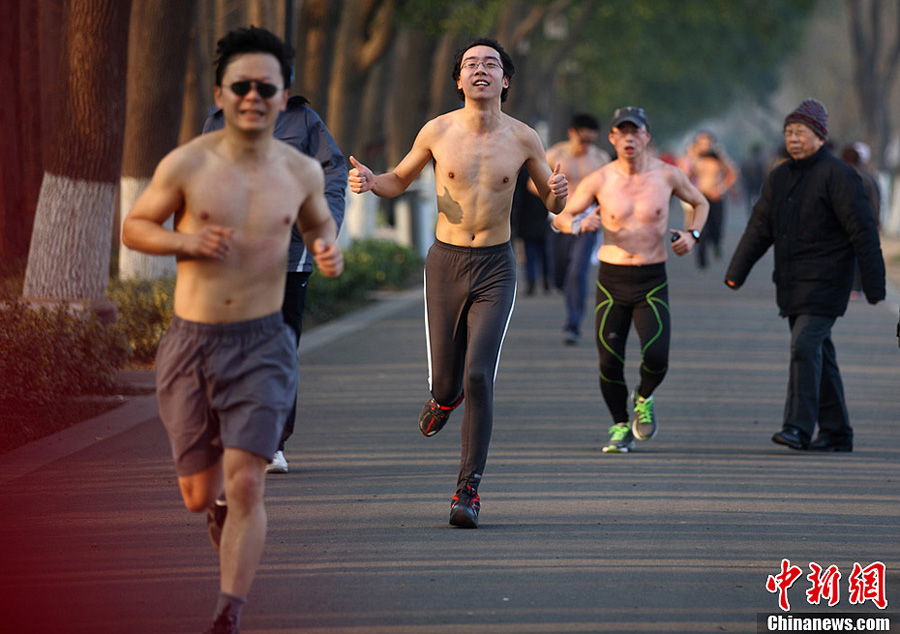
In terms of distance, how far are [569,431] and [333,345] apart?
5120 millimetres

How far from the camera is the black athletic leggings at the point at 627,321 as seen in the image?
9.48m

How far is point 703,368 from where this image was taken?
13.5 m

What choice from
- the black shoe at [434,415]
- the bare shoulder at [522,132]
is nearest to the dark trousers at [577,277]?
the black shoe at [434,415]

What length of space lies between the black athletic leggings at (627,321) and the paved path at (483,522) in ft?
1.29

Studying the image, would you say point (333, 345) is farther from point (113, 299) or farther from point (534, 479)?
point (534, 479)

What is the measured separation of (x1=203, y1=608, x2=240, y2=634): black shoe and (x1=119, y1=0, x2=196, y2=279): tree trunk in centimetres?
951

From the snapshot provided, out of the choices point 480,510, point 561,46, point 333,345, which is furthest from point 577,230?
point 561,46

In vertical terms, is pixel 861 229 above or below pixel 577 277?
below

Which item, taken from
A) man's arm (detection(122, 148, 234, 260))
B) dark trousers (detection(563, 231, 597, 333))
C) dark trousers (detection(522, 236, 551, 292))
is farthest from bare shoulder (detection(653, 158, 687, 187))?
dark trousers (detection(522, 236, 551, 292))

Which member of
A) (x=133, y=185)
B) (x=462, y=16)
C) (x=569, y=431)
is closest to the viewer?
(x=569, y=431)

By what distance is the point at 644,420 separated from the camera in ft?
31.1

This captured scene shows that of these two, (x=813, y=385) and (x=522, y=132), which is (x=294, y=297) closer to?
(x=522, y=132)

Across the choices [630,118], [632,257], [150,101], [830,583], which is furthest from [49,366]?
[830,583]

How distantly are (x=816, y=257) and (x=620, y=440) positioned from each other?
160 centimetres
